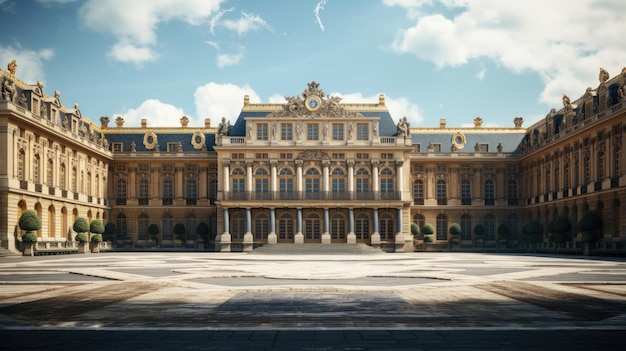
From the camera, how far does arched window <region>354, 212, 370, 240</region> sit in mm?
64688

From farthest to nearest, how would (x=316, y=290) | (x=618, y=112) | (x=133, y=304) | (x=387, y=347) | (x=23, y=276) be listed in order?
(x=618, y=112), (x=23, y=276), (x=316, y=290), (x=133, y=304), (x=387, y=347)

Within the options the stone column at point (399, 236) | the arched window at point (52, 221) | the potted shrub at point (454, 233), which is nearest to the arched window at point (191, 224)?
the arched window at point (52, 221)

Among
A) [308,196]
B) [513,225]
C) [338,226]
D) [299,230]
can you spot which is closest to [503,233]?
[513,225]

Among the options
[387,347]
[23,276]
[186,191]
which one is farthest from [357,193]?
[387,347]

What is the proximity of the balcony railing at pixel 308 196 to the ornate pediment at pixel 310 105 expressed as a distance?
24.7 ft

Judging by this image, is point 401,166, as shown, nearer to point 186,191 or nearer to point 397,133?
point 397,133

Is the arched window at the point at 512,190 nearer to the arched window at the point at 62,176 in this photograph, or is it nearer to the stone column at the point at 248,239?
the stone column at the point at 248,239

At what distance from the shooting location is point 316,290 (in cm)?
1795

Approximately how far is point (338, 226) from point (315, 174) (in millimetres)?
5517

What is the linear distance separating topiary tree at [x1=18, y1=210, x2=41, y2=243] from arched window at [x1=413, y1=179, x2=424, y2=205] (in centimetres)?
3805

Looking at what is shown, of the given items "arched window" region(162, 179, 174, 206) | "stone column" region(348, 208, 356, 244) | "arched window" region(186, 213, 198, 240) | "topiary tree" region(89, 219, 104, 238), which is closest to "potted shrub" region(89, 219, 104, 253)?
"topiary tree" region(89, 219, 104, 238)

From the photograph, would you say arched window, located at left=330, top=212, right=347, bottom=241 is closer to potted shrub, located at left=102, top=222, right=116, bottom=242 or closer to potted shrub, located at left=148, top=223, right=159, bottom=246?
potted shrub, located at left=148, top=223, right=159, bottom=246

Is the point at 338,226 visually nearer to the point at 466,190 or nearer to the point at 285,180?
the point at 285,180

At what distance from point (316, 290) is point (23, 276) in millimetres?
11878
